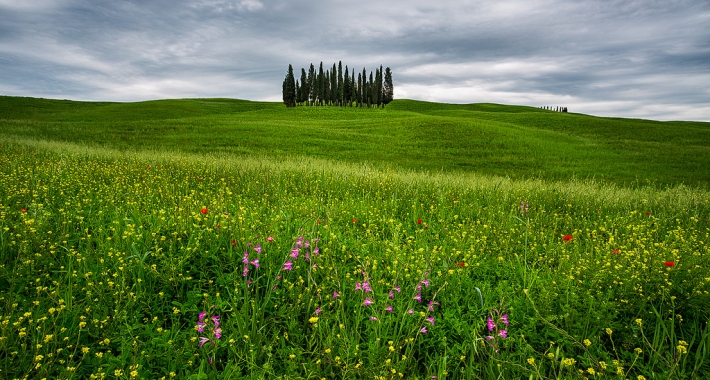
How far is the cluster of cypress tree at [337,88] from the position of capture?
8444cm

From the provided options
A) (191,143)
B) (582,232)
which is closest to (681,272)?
(582,232)

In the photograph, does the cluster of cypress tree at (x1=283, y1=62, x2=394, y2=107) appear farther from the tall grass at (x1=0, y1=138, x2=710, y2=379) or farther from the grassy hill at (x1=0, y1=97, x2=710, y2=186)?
the tall grass at (x1=0, y1=138, x2=710, y2=379)

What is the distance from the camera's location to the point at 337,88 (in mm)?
85875

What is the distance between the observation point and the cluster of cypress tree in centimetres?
8444

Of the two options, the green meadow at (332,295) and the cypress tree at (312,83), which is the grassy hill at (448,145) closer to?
the green meadow at (332,295)

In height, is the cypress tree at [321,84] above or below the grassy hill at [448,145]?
above

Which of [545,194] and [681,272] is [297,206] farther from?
[545,194]

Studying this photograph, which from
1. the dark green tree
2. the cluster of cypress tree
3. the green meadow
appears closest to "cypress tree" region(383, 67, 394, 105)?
the cluster of cypress tree

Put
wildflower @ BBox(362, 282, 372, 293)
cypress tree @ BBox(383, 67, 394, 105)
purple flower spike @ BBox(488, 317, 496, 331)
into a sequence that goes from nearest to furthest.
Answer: purple flower spike @ BBox(488, 317, 496, 331) < wildflower @ BBox(362, 282, 372, 293) < cypress tree @ BBox(383, 67, 394, 105)

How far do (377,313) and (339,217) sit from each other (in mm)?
2543

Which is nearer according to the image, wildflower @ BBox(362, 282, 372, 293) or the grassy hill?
wildflower @ BBox(362, 282, 372, 293)

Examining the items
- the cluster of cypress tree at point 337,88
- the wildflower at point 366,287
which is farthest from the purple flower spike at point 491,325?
the cluster of cypress tree at point 337,88

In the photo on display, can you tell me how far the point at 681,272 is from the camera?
3.23 meters

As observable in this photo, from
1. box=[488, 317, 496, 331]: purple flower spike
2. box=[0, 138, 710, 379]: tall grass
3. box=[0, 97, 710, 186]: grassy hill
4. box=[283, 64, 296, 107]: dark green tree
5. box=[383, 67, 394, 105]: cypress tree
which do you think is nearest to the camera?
box=[0, 138, 710, 379]: tall grass
